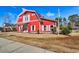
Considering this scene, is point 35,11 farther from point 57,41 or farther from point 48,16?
point 57,41

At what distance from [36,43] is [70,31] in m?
0.48

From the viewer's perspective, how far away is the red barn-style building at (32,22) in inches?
142

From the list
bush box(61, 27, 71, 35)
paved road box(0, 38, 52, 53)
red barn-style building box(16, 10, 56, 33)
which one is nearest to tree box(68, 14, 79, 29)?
bush box(61, 27, 71, 35)

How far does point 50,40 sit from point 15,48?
474 mm

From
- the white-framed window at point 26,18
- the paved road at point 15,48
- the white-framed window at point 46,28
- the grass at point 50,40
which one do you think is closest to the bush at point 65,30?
the grass at point 50,40

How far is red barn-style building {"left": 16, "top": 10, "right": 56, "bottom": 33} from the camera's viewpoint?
11.8ft

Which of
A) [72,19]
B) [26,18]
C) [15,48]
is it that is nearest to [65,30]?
[72,19]

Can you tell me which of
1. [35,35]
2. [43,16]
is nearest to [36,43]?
Answer: [35,35]

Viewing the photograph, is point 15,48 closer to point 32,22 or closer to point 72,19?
point 32,22

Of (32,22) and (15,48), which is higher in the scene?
(32,22)

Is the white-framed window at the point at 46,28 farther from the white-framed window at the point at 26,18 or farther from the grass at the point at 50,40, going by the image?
the white-framed window at the point at 26,18

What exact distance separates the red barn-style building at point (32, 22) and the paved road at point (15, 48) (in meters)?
0.21

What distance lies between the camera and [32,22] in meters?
3.63
